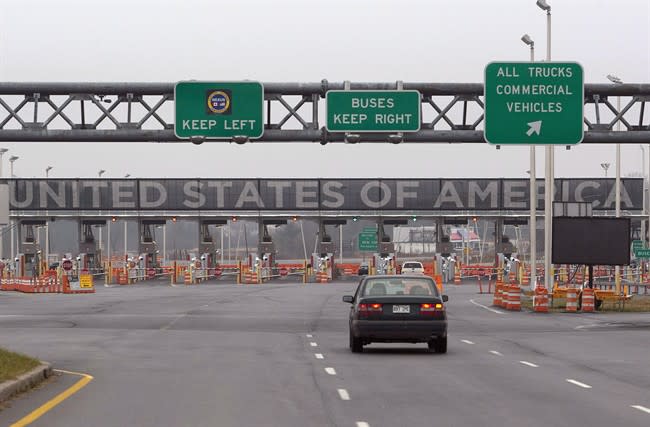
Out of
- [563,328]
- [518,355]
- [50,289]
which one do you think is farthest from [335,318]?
[50,289]

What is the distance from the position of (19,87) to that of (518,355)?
49.9 ft

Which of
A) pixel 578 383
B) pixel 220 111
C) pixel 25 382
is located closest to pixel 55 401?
pixel 25 382

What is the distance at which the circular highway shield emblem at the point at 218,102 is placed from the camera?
1273 inches

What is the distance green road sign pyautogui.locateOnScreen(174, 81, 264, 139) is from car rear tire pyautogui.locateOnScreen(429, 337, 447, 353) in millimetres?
10335

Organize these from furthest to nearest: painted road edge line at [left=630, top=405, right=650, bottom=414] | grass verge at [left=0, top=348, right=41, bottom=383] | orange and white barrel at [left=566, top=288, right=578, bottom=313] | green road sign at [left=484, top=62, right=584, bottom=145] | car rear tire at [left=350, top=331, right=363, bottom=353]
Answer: orange and white barrel at [left=566, top=288, right=578, bottom=313]
green road sign at [left=484, top=62, right=584, bottom=145]
car rear tire at [left=350, top=331, right=363, bottom=353]
grass verge at [left=0, top=348, right=41, bottom=383]
painted road edge line at [left=630, top=405, right=650, bottom=414]

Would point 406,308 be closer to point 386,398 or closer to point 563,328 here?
point 386,398

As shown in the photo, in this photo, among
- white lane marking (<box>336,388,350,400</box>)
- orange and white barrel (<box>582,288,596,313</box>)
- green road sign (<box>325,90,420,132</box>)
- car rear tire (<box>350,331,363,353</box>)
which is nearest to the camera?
white lane marking (<box>336,388,350,400</box>)

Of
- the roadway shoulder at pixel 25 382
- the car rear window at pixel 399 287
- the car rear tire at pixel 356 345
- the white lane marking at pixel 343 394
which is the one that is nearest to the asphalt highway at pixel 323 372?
the white lane marking at pixel 343 394

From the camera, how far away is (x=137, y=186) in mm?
82812

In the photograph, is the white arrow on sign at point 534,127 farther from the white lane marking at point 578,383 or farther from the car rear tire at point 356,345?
the white lane marking at point 578,383

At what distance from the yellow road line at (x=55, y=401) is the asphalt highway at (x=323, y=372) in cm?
11

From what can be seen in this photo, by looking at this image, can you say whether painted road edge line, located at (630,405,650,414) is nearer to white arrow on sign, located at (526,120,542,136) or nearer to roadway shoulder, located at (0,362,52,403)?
roadway shoulder, located at (0,362,52,403)

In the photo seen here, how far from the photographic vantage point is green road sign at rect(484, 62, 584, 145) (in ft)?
104

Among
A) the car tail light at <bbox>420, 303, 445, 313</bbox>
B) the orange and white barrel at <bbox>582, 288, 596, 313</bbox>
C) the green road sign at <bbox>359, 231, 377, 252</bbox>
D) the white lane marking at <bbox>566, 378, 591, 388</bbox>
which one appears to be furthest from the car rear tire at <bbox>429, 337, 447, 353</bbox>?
the green road sign at <bbox>359, 231, 377, 252</bbox>
